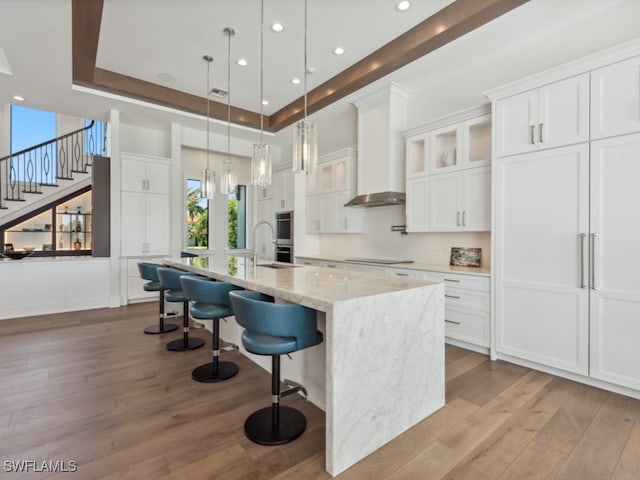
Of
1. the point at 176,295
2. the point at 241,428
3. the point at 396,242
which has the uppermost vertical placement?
the point at 396,242

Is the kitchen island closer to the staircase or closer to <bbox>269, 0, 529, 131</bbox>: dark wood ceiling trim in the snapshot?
<bbox>269, 0, 529, 131</bbox>: dark wood ceiling trim

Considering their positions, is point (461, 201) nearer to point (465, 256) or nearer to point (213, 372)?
point (465, 256)

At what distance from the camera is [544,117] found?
2785mm

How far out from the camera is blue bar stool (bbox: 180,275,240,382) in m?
2.57

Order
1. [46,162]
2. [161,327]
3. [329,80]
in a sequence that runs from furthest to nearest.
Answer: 1. [46,162]
2. [329,80]
3. [161,327]

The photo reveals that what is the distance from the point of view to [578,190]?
2.59m

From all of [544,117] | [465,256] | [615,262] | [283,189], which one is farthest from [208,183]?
[615,262]

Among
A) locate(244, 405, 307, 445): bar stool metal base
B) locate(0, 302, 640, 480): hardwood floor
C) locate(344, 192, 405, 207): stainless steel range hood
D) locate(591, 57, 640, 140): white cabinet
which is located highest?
locate(591, 57, 640, 140): white cabinet

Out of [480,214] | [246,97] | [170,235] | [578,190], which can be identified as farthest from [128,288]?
[578,190]

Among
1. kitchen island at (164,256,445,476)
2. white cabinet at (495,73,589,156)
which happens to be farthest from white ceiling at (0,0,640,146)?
kitchen island at (164,256,445,476)

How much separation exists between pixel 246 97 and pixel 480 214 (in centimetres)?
404

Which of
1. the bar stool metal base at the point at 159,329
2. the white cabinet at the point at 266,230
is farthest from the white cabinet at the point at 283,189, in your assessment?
the bar stool metal base at the point at 159,329

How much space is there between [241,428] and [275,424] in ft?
0.77

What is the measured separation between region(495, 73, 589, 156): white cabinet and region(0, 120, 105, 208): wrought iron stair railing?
7.16 meters
